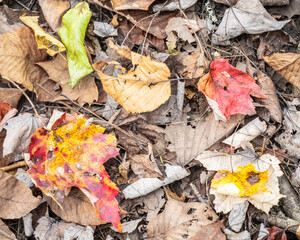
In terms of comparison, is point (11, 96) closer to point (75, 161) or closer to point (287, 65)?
point (75, 161)

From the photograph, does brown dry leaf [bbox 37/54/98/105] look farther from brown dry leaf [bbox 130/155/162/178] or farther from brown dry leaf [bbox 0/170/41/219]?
brown dry leaf [bbox 0/170/41/219]

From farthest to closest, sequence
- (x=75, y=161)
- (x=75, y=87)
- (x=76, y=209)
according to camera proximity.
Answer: (x=75, y=87)
(x=76, y=209)
(x=75, y=161)

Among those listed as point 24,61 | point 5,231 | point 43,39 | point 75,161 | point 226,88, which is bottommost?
point 5,231

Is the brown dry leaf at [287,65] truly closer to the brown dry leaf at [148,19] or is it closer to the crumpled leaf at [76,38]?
the brown dry leaf at [148,19]

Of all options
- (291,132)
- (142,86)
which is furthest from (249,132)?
(142,86)

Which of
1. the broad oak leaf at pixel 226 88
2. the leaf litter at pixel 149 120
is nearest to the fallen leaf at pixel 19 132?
the leaf litter at pixel 149 120

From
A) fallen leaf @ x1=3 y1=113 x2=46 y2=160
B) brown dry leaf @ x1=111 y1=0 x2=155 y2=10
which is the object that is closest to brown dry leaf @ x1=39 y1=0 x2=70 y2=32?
brown dry leaf @ x1=111 y1=0 x2=155 y2=10
